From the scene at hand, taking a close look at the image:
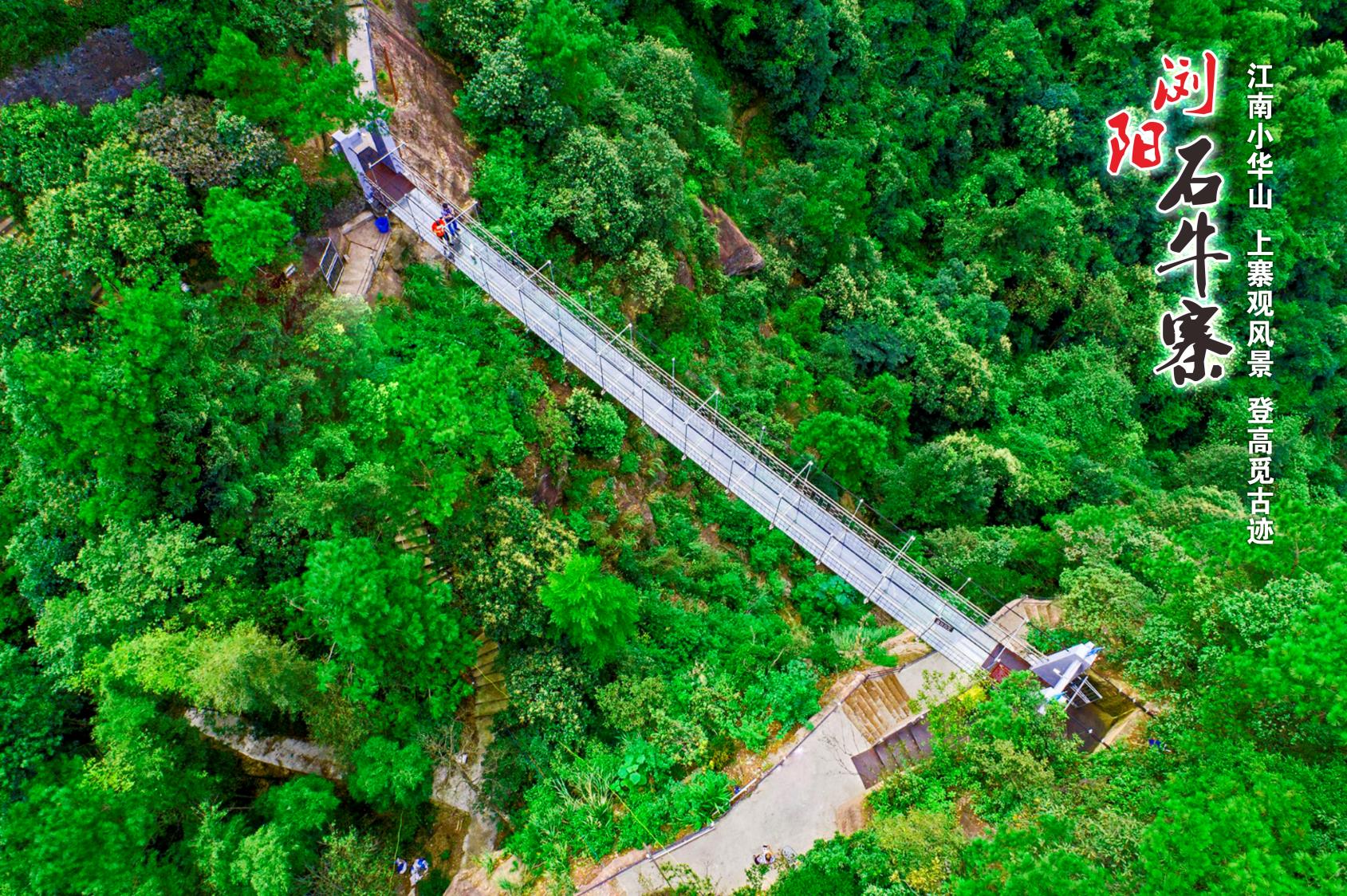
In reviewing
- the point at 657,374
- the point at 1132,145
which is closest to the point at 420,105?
the point at 657,374

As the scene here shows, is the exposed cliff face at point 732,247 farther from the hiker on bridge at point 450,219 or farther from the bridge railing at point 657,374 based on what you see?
the hiker on bridge at point 450,219

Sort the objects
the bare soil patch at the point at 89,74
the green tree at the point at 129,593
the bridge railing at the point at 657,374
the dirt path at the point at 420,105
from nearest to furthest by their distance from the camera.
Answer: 1. the green tree at the point at 129,593
2. the bare soil patch at the point at 89,74
3. the bridge railing at the point at 657,374
4. the dirt path at the point at 420,105

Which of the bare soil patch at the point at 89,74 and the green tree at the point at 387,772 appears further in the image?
the bare soil patch at the point at 89,74

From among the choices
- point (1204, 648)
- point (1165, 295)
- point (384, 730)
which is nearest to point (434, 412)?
point (384, 730)

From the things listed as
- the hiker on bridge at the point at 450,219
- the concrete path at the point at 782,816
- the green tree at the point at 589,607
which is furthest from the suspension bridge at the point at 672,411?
the green tree at the point at 589,607

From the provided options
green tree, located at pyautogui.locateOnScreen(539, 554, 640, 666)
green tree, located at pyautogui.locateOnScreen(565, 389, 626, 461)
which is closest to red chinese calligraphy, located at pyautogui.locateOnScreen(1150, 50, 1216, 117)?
green tree, located at pyautogui.locateOnScreen(565, 389, 626, 461)

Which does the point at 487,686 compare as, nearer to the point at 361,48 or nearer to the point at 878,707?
the point at 878,707
